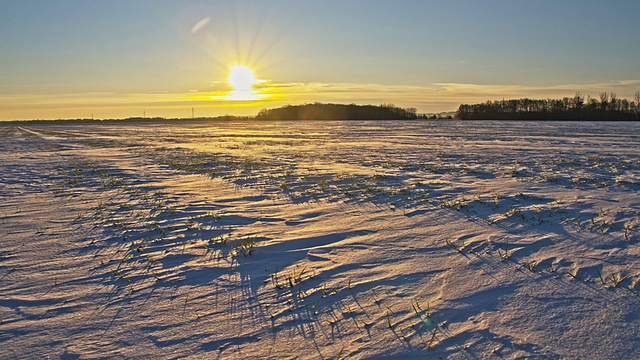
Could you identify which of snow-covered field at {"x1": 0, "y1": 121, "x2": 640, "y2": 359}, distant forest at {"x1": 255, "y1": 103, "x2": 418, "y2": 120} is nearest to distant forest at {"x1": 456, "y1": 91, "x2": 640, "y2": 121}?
distant forest at {"x1": 255, "y1": 103, "x2": 418, "y2": 120}

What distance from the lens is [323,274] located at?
173 inches

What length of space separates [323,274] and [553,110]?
113792 millimetres

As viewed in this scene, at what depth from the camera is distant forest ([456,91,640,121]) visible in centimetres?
8325

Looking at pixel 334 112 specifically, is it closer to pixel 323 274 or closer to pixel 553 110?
pixel 553 110

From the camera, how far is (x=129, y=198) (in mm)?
8602

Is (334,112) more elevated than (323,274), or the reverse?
(334,112)

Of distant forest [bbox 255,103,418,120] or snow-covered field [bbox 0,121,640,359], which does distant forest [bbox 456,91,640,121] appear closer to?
distant forest [bbox 255,103,418,120]

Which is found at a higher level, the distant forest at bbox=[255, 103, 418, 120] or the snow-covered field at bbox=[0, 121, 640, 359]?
the distant forest at bbox=[255, 103, 418, 120]

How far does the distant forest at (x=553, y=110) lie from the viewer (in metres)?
83.2

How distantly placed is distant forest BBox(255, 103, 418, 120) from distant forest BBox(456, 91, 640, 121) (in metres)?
20.2

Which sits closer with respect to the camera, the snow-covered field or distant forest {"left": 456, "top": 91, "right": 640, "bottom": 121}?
the snow-covered field

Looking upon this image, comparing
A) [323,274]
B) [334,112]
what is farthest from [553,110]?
[323,274]

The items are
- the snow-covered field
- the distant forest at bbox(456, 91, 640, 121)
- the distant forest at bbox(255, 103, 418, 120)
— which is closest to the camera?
the snow-covered field

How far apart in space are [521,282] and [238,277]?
3.11m
